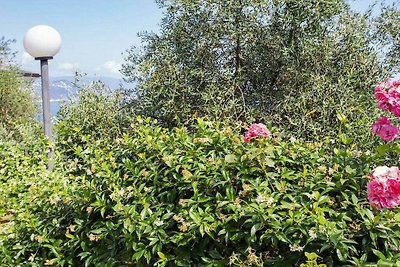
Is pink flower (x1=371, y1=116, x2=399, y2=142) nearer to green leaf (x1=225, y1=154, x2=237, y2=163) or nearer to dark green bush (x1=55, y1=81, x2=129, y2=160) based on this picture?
green leaf (x1=225, y1=154, x2=237, y2=163)

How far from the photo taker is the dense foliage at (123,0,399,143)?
14.8 ft

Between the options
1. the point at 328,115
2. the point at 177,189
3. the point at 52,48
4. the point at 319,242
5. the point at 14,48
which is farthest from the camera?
the point at 14,48

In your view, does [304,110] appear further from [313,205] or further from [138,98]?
[313,205]

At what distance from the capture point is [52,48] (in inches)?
195

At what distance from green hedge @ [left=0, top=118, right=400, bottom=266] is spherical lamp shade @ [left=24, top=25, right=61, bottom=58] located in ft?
9.39

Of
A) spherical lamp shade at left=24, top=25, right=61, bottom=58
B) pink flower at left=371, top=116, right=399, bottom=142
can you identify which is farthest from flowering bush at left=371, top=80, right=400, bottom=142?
spherical lamp shade at left=24, top=25, right=61, bottom=58

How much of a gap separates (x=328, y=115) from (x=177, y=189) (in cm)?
274

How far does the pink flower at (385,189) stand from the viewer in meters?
1.60

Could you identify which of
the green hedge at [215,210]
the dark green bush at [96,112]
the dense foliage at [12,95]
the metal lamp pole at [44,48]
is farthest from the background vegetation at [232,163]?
the dense foliage at [12,95]

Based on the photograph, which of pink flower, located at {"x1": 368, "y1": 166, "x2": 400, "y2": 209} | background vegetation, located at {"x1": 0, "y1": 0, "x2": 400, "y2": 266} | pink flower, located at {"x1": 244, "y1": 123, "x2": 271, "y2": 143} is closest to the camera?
pink flower, located at {"x1": 368, "y1": 166, "x2": 400, "y2": 209}

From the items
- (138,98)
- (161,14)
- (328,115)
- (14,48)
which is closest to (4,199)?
(138,98)

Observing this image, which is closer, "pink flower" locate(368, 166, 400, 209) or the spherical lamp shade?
"pink flower" locate(368, 166, 400, 209)

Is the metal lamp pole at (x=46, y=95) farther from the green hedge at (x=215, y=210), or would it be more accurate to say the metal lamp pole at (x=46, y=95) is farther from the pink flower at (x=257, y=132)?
the pink flower at (x=257, y=132)

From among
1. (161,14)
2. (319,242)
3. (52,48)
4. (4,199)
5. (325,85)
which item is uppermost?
(161,14)
